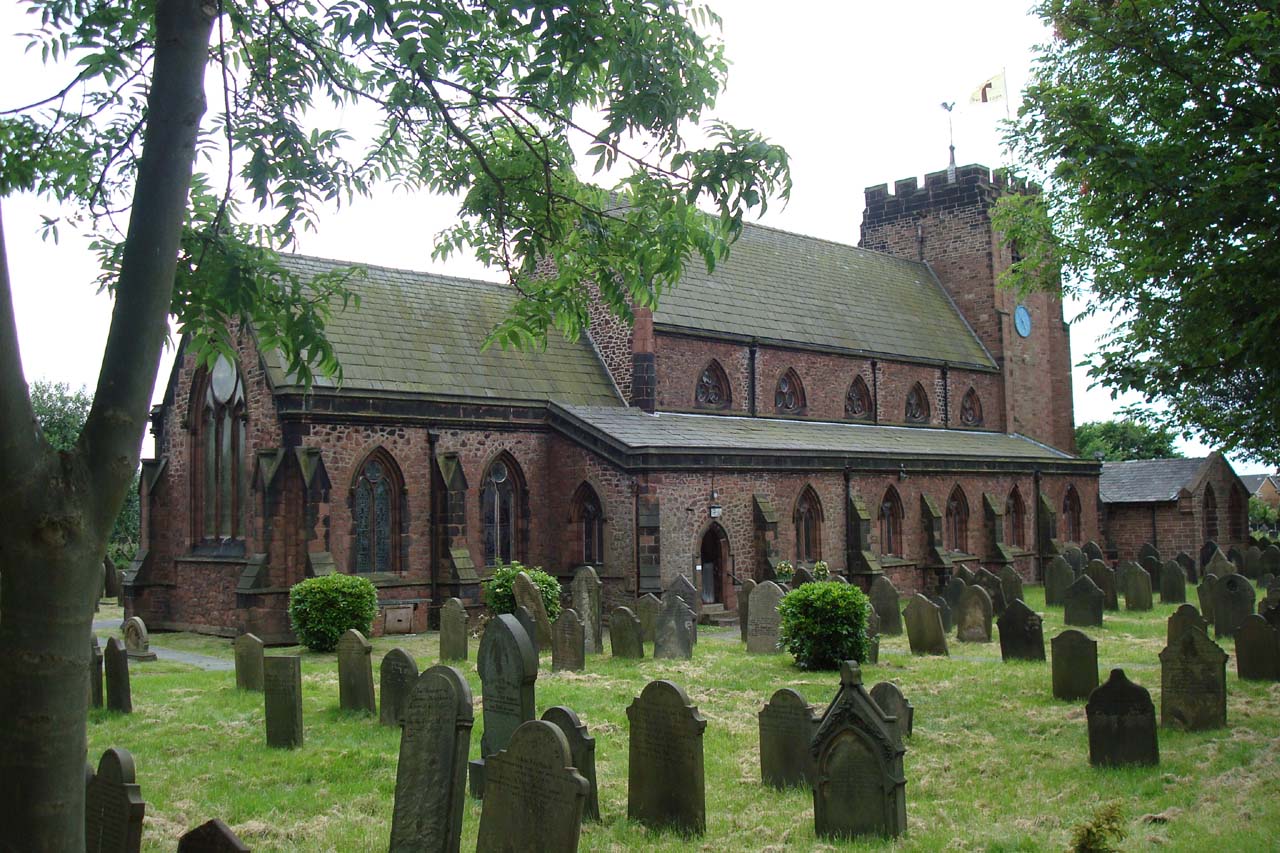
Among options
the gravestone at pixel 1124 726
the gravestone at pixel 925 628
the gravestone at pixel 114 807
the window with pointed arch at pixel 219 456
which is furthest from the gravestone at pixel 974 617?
the gravestone at pixel 114 807

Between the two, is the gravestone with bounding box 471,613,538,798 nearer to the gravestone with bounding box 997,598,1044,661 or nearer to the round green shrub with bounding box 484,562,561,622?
the gravestone with bounding box 997,598,1044,661

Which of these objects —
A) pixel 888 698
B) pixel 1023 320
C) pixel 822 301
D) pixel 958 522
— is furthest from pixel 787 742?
pixel 1023 320

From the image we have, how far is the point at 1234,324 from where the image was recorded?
10.7 metres

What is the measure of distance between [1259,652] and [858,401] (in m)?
20.3

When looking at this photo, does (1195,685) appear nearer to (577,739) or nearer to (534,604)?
(577,739)

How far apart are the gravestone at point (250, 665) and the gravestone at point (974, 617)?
1106 centimetres

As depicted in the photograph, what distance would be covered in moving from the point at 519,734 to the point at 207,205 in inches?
148

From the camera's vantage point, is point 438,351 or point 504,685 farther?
point 438,351

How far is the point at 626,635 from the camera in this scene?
17391mm

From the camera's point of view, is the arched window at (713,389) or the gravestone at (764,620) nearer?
the gravestone at (764,620)

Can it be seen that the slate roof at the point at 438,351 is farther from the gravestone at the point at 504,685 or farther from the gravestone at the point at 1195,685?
the gravestone at the point at 1195,685

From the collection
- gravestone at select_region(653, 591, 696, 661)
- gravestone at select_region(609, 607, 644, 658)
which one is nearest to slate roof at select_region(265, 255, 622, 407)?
gravestone at select_region(609, 607, 644, 658)

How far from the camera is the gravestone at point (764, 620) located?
1806 cm

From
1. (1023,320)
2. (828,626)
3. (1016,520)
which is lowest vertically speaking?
(828,626)
